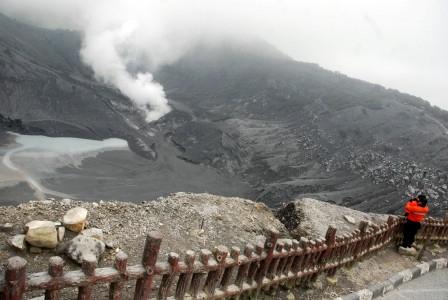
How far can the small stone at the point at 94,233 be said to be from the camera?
5512mm

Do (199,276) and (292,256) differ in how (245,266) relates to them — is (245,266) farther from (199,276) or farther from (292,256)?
(292,256)

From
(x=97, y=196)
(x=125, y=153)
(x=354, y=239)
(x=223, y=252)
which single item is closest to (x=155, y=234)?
(x=223, y=252)

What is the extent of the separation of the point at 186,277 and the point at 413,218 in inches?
236

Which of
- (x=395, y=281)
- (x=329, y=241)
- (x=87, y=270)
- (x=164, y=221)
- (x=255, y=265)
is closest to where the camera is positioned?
(x=87, y=270)

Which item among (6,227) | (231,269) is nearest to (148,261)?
(231,269)

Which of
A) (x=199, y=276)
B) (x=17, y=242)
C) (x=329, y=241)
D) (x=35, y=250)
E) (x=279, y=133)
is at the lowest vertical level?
(x=279, y=133)

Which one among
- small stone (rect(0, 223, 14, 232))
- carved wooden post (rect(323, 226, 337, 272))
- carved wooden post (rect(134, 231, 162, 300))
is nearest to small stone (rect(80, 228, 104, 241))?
small stone (rect(0, 223, 14, 232))

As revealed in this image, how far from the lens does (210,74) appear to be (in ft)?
346

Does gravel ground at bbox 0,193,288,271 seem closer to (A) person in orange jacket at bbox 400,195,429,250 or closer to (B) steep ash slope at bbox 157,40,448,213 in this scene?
(A) person in orange jacket at bbox 400,195,429,250

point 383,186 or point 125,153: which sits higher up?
point 383,186

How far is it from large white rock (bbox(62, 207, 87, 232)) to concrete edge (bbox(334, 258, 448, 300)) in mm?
3874

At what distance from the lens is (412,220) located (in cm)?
804

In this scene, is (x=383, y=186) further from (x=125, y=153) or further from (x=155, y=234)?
(x=155, y=234)

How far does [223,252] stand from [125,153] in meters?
42.8
